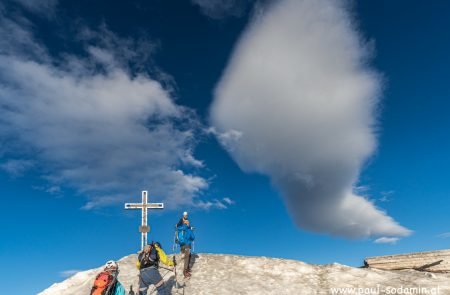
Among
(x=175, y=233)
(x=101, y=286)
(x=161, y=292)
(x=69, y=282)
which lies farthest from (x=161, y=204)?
(x=101, y=286)

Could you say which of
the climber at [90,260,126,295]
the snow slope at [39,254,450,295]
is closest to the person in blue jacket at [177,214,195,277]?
the snow slope at [39,254,450,295]

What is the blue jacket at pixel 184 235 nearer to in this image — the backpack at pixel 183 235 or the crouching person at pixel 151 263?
the backpack at pixel 183 235

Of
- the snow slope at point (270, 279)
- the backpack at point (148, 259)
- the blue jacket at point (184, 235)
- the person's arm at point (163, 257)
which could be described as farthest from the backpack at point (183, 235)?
the backpack at point (148, 259)

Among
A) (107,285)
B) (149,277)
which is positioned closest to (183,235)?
(149,277)

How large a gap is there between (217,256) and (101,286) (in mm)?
13402

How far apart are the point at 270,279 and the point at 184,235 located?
5.22 metres

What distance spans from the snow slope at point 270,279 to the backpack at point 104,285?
7955 millimetres

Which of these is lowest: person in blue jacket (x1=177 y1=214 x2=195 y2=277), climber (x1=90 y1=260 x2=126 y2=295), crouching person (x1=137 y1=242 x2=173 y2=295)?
climber (x1=90 y1=260 x2=126 y2=295)

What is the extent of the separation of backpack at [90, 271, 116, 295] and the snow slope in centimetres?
795

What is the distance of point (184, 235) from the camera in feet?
A: 64.7

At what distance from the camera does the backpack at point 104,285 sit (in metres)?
9.47

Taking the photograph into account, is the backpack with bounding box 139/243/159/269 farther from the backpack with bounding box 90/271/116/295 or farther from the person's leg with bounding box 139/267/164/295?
the backpack with bounding box 90/271/116/295

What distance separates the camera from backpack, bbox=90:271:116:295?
9.47m

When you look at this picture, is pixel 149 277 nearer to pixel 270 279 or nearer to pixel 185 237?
pixel 185 237
